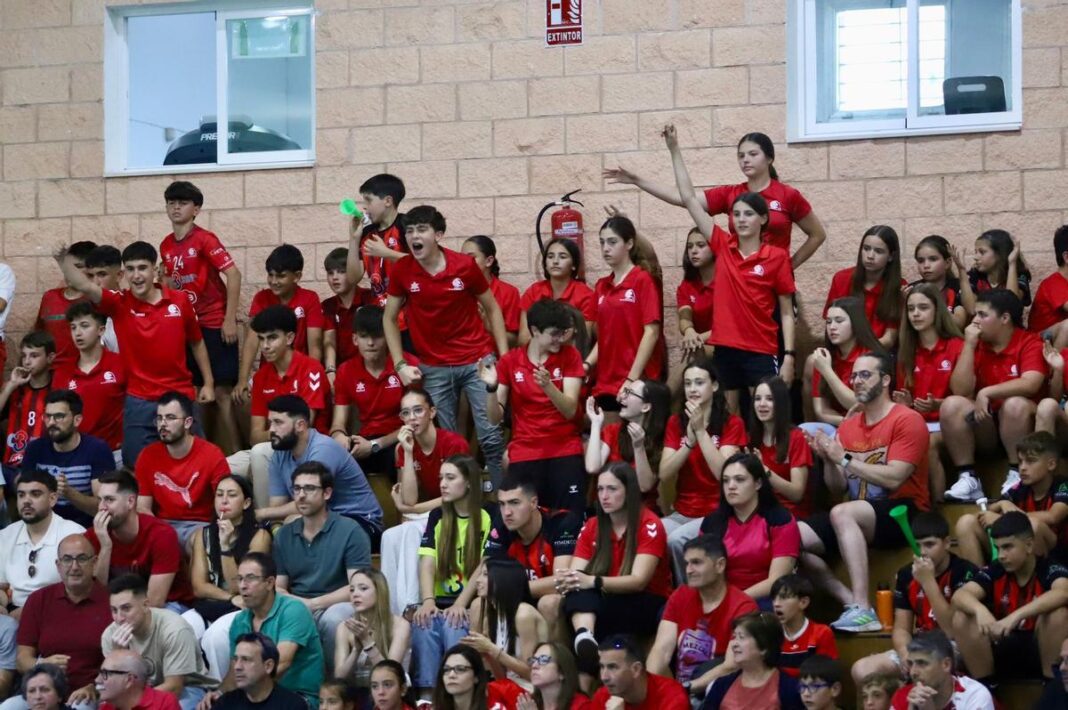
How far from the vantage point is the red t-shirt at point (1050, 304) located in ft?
34.3

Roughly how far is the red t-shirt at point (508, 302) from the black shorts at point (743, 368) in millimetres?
1631

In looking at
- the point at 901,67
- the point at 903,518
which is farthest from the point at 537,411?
the point at 901,67

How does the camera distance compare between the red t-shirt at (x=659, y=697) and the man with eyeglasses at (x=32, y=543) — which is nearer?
the red t-shirt at (x=659, y=697)

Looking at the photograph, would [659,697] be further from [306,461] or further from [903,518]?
[306,461]

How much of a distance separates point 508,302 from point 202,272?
1.99m

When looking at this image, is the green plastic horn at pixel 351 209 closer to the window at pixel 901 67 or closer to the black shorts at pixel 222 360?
the black shorts at pixel 222 360

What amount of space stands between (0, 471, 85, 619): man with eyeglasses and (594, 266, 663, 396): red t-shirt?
3.07 metres

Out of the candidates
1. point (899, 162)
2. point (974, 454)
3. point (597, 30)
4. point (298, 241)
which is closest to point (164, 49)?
point (298, 241)

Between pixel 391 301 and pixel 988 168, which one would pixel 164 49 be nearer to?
pixel 391 301

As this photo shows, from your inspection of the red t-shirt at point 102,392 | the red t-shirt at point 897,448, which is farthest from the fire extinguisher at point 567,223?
the red t-shirt at point 897,448

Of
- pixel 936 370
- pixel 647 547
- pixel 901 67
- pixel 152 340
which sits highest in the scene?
pixel 901 67

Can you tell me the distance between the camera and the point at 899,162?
37.8 feet

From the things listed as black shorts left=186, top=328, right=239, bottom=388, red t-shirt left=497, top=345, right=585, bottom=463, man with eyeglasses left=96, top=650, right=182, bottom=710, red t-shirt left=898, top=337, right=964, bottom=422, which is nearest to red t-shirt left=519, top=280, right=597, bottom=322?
red t-shirt left=497, top=345, right=585, bottom=463

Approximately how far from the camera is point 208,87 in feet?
41.9
